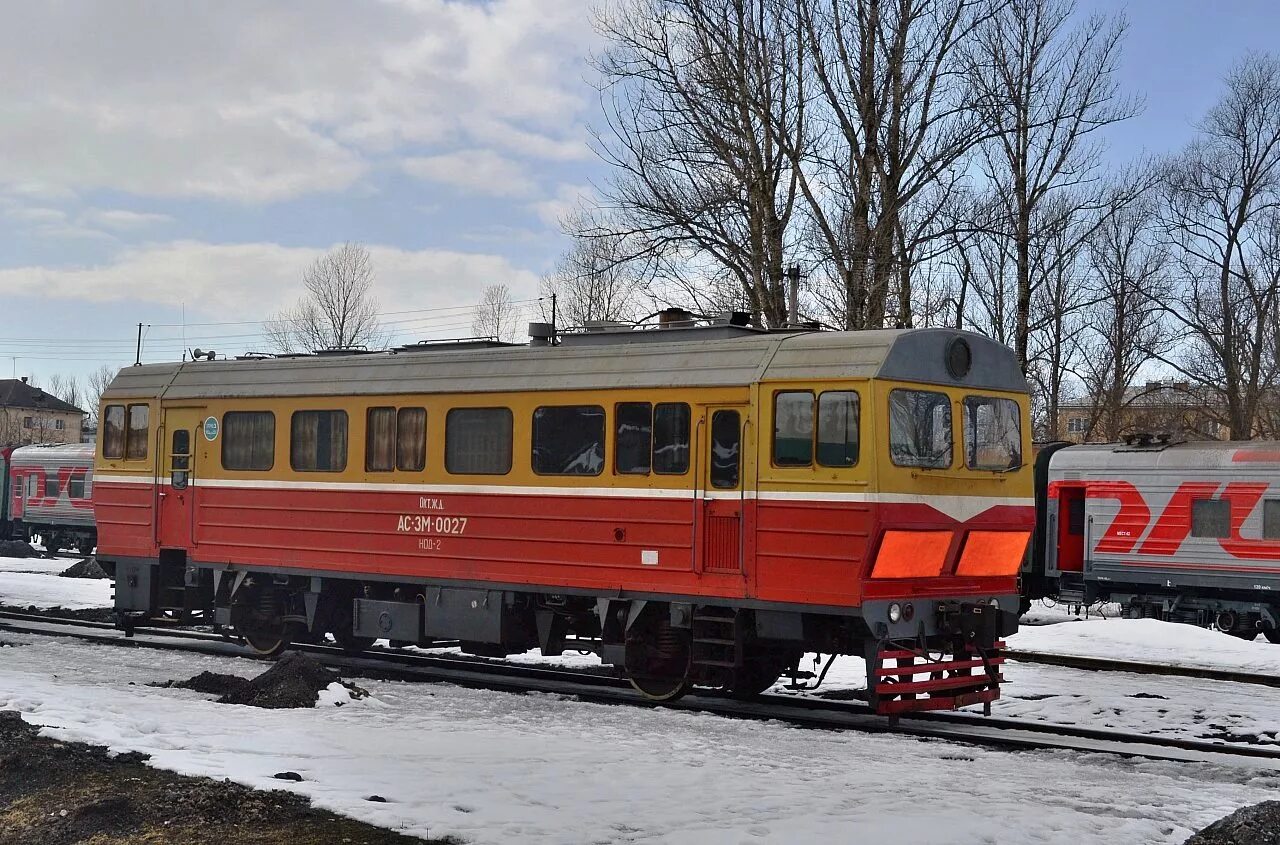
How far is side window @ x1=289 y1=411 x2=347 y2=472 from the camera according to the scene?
15094 millimetres

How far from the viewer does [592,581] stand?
1302 centimetres

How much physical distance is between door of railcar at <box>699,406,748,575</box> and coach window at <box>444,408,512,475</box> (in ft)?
8.00

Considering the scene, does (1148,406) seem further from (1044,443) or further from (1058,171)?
(1044,443)

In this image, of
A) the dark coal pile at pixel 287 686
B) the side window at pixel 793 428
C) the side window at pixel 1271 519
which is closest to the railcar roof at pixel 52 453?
the dark coal pile at pixel 287 686

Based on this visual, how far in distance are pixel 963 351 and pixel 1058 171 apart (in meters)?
20.7

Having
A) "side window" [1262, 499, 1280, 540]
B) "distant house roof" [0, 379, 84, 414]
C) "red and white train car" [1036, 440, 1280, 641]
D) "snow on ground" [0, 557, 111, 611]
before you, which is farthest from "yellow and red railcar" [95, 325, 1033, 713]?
"distant house roof" [0, 379, 84, 414]

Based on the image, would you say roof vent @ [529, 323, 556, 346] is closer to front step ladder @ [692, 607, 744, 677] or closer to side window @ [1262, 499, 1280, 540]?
front step ladder @ [692, 607, 744, 677]

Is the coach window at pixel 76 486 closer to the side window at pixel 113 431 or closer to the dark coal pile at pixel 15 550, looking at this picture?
the dark coal pile at pixel 15 550

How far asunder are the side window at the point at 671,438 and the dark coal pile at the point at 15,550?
1244 inches

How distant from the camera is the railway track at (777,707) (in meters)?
11.0

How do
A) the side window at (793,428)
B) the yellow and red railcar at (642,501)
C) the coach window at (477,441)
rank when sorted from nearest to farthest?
the yellow and red railcar at (642,501) → the side window at (793,428) → the coach window at (477,441)

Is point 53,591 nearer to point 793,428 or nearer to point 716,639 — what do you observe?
point 716,639

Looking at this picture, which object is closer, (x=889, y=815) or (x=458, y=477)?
(x=889, y=815)

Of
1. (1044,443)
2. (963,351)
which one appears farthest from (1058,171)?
(963,351)
